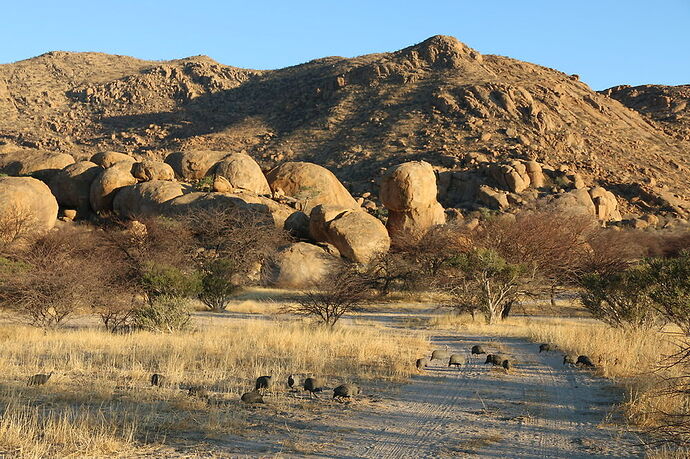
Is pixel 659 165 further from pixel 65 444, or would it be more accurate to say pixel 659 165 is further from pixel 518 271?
pixel 65 444

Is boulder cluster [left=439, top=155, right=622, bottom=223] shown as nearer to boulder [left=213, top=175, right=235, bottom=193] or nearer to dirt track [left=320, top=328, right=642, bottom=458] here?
boulder [left=213, top=175, right=235, bottom=193]

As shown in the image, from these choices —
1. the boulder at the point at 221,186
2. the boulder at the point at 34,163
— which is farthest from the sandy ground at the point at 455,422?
the boulder at the point at 34,163

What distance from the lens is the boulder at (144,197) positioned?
3343 centimetres

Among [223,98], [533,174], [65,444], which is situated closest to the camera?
[65,444]

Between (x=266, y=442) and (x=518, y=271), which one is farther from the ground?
(x=518, y=271)

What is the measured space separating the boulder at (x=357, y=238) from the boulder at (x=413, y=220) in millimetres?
1778

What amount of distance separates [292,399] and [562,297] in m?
20.6

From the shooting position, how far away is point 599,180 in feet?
171

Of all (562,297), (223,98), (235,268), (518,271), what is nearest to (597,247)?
(562,297)

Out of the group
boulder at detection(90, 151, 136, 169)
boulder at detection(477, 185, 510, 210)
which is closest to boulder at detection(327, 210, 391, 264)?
boulder at detection(90, 151, 136, 169)

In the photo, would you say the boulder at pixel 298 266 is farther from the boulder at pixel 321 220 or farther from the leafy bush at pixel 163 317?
the leafy bush at pixel 163 317

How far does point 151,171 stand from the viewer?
36500 millimetres

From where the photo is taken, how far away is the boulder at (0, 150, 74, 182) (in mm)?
39344

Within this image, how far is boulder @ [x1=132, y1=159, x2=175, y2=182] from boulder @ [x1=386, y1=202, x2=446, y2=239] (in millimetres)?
14358
